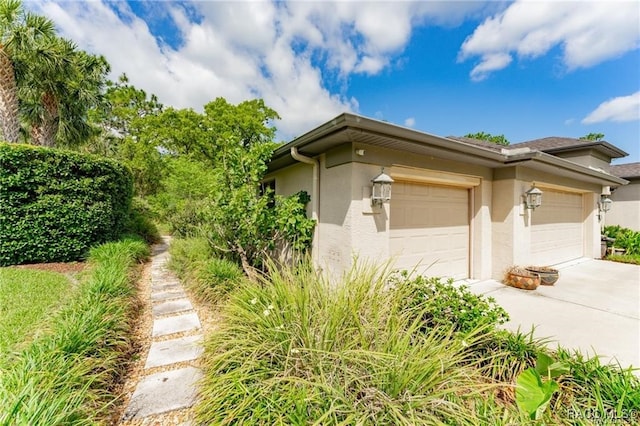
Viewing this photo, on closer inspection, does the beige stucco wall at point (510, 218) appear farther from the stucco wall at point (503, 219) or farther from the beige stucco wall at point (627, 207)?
the beige stucco wall at point (627, 207)

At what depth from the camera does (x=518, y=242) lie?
20.7 feet

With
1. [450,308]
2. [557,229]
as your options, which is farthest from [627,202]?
[450,308]

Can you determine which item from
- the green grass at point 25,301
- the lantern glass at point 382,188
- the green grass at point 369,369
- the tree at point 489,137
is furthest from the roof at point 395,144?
the tree at point 489,137

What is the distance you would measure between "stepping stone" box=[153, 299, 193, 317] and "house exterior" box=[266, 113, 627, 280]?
2.57 m

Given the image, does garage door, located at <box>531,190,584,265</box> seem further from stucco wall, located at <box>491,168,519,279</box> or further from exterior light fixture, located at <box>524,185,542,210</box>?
stucco wall, located at <box>491,168,519,279</box>

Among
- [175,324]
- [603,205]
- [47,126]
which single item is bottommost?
[175,324]

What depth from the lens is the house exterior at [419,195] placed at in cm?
439

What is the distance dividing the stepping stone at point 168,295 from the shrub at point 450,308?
4212 millimetres

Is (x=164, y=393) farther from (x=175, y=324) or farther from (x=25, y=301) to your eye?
(x=25, y=301)

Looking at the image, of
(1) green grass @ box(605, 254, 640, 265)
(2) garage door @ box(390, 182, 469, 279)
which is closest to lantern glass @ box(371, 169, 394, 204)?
(2) garage door @ box(390, 182, 469, 279)

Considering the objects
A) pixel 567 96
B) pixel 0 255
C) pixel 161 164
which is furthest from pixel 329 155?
pixel 161 164

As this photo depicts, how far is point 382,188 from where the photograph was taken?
4.33 meters

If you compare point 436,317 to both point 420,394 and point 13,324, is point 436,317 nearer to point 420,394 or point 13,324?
point 420,394

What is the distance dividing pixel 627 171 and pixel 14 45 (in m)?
24.5
